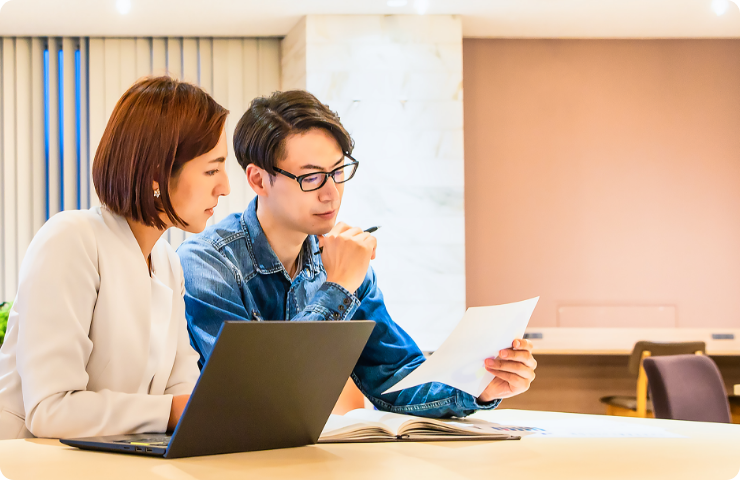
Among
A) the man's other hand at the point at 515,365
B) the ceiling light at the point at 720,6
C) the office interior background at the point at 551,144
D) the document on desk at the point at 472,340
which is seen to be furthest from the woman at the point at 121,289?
the ceiling light at the point at 720,6

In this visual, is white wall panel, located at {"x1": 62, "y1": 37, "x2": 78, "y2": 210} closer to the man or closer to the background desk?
the background desk

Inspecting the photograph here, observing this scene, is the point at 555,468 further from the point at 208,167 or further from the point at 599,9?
the point at 599,9

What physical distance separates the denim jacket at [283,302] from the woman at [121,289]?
125mm

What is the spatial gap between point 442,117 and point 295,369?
4.04 meters

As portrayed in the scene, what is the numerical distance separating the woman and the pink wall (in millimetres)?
4041

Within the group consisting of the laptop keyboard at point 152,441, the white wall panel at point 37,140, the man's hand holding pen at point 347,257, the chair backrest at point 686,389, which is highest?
the white wall panel at point 37,140

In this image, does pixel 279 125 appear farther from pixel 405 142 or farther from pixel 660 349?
pixel 660 349

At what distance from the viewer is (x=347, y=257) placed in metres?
1.45

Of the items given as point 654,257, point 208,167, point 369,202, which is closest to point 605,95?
point 654,257

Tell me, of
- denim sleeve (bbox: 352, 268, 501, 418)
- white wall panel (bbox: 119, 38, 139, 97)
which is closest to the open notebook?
denim sleeve (bbox: 352, 268, 501, 418)

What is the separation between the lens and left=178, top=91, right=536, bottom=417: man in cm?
141

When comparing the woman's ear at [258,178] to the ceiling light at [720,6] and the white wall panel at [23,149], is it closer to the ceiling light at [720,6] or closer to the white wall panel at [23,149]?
the white wall panel at [23,149]

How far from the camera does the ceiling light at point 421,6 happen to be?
4.55 meters

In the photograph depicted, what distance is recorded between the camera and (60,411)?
3.19 feet
